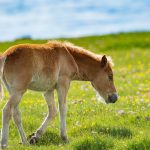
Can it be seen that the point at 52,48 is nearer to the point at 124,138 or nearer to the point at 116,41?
the point at 124,138

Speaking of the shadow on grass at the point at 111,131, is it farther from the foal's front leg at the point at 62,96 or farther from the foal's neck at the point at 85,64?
the foal's neck at the point at 85,64

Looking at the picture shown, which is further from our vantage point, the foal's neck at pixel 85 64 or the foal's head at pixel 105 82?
the foal's head at pixel 105 82

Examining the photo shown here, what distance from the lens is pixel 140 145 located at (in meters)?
10.3

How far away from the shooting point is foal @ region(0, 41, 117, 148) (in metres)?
10.6

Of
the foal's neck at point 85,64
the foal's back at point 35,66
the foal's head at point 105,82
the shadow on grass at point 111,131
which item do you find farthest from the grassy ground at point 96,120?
the foal's back at point 35,66

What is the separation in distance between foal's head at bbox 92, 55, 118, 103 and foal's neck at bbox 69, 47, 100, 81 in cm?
12

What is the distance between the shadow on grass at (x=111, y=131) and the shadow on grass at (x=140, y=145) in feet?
3.45

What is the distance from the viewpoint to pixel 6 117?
1055cm

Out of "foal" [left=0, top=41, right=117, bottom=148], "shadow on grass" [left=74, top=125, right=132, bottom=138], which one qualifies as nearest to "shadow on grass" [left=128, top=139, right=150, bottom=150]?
"shadow on grass" [left=74, top=125, right=132, bottom=138]

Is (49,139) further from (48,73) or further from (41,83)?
(48,73)

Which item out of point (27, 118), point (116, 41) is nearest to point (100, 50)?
point (116, 41)

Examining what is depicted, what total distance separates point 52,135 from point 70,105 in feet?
10.4

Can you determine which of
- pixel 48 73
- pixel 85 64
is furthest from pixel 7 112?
pixel 85 64

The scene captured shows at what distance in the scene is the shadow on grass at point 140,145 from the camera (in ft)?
33.5
